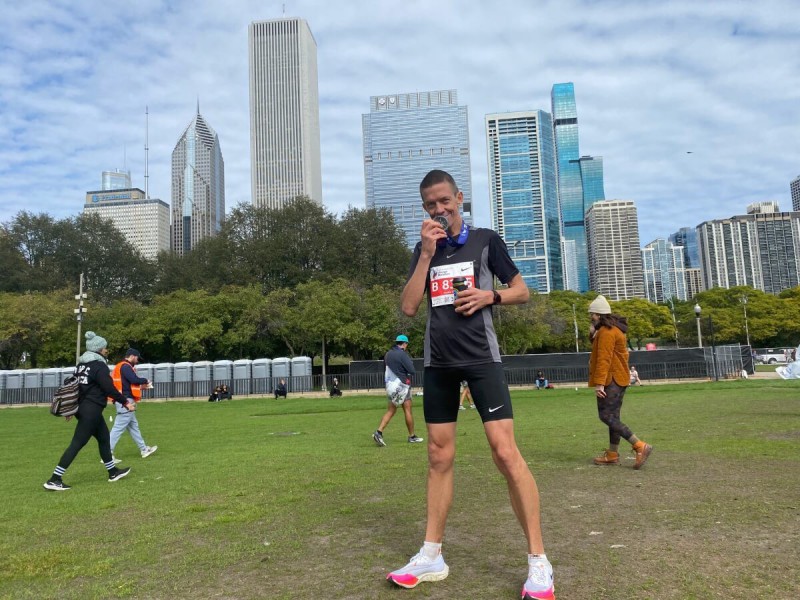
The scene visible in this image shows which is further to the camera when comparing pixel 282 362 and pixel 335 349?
pixel 335 349

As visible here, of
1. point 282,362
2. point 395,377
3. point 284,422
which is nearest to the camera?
point 395,377

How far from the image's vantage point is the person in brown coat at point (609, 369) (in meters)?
7.30

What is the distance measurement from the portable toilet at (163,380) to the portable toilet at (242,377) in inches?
148

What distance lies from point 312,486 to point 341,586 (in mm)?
3188

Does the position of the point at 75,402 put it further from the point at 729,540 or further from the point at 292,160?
the point at 292,160

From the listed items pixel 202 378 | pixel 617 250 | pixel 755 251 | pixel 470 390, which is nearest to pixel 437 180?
pixel 470 390

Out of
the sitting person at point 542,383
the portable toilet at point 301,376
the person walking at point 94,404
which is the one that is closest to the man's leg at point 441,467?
the person walking at point 94,404

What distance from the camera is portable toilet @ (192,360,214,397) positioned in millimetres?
36812

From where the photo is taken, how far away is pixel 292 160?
172 metres

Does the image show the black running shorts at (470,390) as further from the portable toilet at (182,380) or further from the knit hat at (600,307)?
the portable toilet at (182,380)

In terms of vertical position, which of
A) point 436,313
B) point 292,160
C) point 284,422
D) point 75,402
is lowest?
point 284,422

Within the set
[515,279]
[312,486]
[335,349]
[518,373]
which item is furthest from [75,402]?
[335,349]

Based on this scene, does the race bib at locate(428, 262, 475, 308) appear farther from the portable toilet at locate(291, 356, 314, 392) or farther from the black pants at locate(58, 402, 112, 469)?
the portable toilet at locate(291, 356, 314, 392)

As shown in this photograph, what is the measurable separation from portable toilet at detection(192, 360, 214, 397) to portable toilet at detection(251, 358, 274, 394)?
2.58 meters
